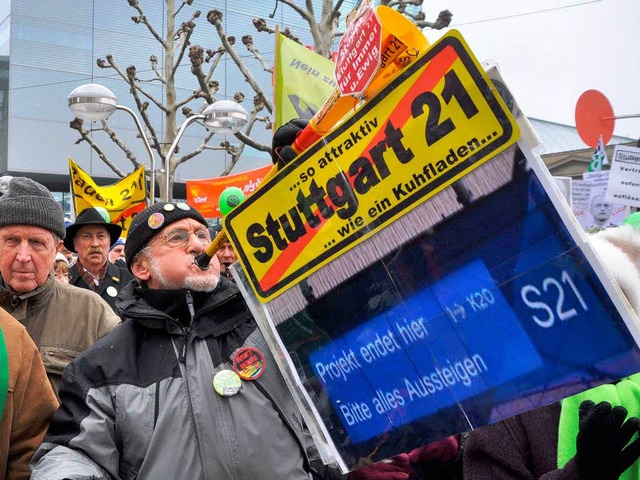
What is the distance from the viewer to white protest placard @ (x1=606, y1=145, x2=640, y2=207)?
6828mm

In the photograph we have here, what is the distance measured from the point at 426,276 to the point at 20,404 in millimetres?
1475

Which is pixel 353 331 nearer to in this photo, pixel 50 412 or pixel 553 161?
pixel 50 412

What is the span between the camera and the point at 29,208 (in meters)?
3.08

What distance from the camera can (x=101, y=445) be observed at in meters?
2.30

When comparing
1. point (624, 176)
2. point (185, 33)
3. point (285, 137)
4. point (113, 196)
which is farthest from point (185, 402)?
point (185, 33)

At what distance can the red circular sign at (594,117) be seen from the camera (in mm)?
8133

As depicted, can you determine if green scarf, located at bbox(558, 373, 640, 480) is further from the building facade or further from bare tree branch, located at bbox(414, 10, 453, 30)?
the building facade

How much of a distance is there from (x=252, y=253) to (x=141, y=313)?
63 cm

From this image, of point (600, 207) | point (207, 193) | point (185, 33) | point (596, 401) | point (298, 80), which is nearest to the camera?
point (596, 401)

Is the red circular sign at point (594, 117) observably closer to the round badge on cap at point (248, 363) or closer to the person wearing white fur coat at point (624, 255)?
the person wearing white fur coat at point (624, 255)

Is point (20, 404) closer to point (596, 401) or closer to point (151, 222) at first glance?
point (151, 222)

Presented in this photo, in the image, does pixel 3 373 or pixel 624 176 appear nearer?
pixel 3 373

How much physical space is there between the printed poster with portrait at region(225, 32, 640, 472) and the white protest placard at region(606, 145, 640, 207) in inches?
220

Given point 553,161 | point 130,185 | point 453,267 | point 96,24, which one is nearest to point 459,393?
point 453,267
